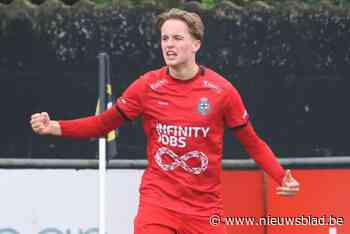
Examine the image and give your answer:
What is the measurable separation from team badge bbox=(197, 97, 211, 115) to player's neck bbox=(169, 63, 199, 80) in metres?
0.16

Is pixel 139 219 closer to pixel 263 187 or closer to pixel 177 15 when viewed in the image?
pixel 177 15

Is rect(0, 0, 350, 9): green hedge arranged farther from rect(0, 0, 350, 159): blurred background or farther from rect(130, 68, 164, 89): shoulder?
rect(130, 68, 164, 89): shoulder

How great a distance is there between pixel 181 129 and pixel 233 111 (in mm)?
353

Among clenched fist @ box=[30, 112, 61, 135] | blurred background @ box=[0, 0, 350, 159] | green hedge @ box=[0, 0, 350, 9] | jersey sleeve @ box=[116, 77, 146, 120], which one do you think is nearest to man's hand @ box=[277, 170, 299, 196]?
jersey sleeve @ box=[116, 77, 146, 120]

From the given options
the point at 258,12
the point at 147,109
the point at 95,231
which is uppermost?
the point at 258,12

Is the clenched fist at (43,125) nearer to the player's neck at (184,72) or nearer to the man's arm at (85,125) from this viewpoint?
the man's arm at (85,125)

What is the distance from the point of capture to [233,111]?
6.13m

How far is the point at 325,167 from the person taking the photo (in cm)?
798

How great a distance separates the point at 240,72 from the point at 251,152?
6.74 feet

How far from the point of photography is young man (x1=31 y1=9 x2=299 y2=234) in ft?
19.6

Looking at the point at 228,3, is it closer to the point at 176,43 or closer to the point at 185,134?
the point at 176,43

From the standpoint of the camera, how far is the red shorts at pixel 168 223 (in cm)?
587

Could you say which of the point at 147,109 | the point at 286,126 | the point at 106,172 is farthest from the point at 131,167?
the point at 147,109

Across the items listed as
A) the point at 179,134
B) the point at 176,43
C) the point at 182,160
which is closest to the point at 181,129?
the point at 179,134
